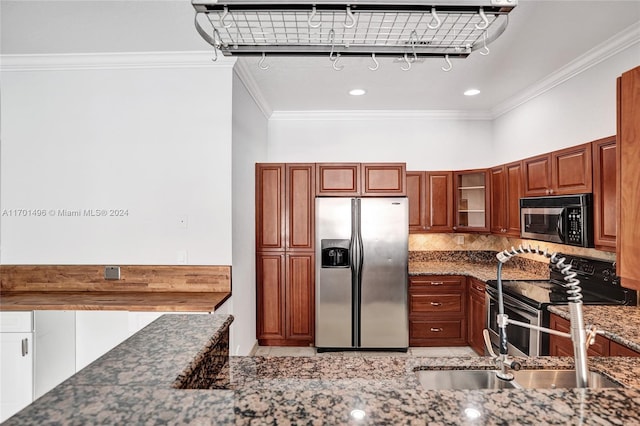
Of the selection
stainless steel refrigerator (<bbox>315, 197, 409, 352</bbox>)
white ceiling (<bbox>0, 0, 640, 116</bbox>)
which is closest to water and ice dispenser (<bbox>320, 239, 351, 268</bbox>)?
stainless steel refrigerator (<bbox>315, 197, 409, 352</bbox>)

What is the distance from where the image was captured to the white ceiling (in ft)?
7.07

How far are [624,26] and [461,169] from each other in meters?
2.17

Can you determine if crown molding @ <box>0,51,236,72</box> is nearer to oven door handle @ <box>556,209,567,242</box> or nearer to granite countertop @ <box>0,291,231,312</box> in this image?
granite countertop @ <box>0,291,231,312</box>

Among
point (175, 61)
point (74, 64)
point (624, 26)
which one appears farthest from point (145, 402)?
point (624, 26)

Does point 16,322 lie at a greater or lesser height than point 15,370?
greater

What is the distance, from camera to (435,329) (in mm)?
3744

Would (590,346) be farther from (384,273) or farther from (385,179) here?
(385,179)

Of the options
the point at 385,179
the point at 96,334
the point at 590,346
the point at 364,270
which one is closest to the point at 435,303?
the point at 364,270

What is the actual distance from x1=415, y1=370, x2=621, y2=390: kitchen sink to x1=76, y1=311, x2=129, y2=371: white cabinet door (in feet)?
7.96

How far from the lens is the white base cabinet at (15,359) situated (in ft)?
7.72

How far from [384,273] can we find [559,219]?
5.36ft

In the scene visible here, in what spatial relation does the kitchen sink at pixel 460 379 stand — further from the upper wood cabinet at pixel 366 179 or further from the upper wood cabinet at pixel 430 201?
the upper wood cabinet at pixel 430 201

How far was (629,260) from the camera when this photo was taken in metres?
1.53

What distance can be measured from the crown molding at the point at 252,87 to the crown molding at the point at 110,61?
0.58 ft
